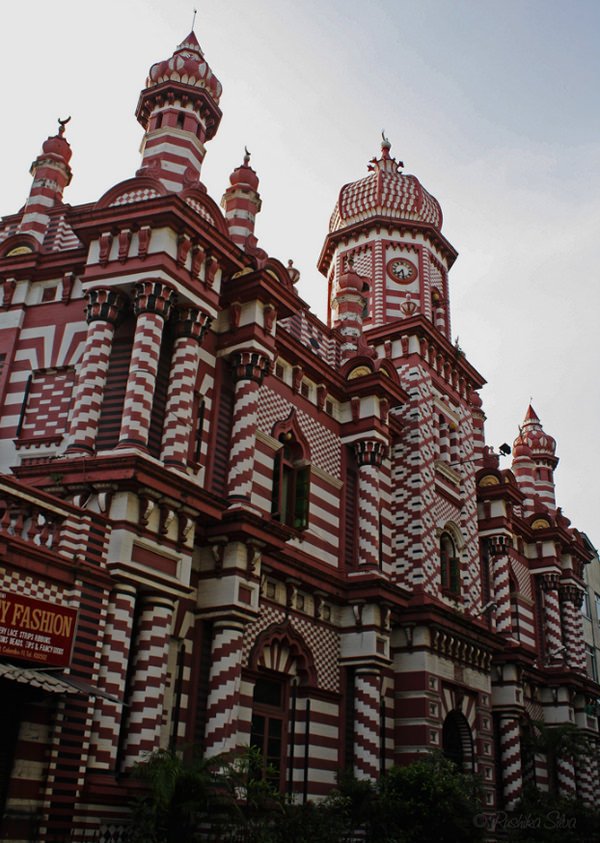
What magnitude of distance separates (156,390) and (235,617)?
516 cm

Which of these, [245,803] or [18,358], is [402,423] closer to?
[18,358]

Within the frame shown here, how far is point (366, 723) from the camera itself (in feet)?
74.1

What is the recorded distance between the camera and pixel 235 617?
61.7ft

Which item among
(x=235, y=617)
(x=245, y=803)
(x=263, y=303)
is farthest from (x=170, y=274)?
(x=245, y=803)

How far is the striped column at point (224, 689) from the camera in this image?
17734mm

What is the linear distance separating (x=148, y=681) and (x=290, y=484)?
8.59 m

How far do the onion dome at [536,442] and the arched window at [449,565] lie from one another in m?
15.1

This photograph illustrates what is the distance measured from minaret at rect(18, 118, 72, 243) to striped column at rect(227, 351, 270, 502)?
6521mm

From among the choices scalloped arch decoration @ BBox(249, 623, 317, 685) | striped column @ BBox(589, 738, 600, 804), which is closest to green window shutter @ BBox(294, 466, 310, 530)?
scalloped arch decoration @ BBox(249, 623, 317, 685)

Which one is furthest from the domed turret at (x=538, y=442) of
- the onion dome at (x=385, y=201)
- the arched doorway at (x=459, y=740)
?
the arched doorway at (x=459, y=740)

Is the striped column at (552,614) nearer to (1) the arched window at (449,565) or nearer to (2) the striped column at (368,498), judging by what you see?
(1) the arched window at (449,565)

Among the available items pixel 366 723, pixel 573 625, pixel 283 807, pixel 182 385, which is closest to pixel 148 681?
pixel 283 807

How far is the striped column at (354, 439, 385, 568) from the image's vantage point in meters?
24.7

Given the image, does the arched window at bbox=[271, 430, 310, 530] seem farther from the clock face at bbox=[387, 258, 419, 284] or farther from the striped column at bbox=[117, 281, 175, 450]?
the clock face at bbox=[387, 258, 419, 284]
